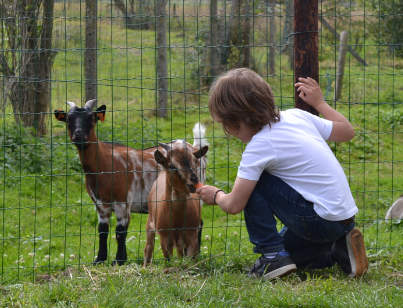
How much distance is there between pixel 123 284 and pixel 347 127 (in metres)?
1.89


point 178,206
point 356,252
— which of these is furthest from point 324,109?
point 178,206

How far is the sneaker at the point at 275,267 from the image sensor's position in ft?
13.7

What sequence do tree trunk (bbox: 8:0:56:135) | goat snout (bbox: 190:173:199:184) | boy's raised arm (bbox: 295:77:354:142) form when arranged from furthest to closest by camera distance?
1. tree trunk (bbox: 8:0:56:135)
2. goat snout (bbox: 190:173:199:184)
3. boy's raised arm (bbox: 295:77:354:142)

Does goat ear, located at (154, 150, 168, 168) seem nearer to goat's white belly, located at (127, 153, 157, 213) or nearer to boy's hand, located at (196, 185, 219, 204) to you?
boy's hand, located at (196, 185, 219, 204)

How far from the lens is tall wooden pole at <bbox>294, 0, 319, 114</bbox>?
4723 millimetres

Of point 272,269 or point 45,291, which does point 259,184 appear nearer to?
point 272,269

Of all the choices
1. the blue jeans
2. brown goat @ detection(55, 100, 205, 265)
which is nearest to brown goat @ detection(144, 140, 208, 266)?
brown goat @ detection(55, 100, 205, 265)

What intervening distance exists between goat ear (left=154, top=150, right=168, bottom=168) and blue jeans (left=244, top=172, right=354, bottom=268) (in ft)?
4.37

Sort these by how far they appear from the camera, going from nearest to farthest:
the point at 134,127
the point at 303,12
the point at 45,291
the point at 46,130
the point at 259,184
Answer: the point at 45,291 → the point at 259,184 → the point at 303,12 → the point at 46,130 → the point at 134,127

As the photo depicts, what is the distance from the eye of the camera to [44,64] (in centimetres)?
961

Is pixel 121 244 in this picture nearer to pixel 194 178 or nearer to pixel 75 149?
pixel 194 178

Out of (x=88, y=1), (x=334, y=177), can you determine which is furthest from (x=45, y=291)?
(x=88, y=1)

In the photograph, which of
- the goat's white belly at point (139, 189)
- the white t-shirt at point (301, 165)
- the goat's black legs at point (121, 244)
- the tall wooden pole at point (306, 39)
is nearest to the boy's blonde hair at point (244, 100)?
the white t-shirt at point (301, 165)

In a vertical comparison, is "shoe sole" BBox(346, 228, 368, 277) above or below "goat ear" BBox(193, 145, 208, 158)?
below
